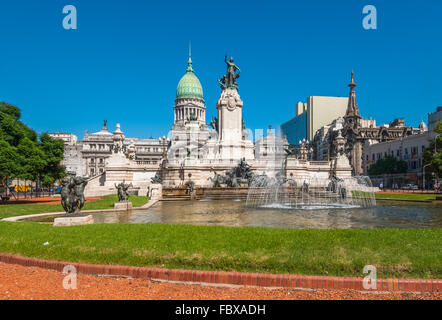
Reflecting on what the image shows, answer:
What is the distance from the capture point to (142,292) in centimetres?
589

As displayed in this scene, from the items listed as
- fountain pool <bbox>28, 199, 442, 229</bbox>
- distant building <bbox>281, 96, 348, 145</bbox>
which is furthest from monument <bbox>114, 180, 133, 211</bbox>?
distant building <bbox>281, 96, 348, 145</bbox>

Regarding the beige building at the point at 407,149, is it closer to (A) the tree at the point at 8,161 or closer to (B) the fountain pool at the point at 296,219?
(B) the fountain pool at the point at 296,219

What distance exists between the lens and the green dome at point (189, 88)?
435ft

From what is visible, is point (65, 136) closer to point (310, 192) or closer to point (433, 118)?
point (310, 192)

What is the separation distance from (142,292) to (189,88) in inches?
5209

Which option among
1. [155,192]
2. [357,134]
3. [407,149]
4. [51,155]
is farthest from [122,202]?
[357,134]

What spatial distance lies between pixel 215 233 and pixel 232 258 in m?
2.31

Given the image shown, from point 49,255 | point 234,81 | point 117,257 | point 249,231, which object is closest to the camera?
point 117,257

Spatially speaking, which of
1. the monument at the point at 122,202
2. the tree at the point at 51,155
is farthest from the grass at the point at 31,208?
the tree at the point at 51,155

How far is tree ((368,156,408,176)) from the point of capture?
74.1 metres

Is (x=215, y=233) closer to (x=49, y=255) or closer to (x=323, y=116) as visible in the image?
(x=49, y=255)
